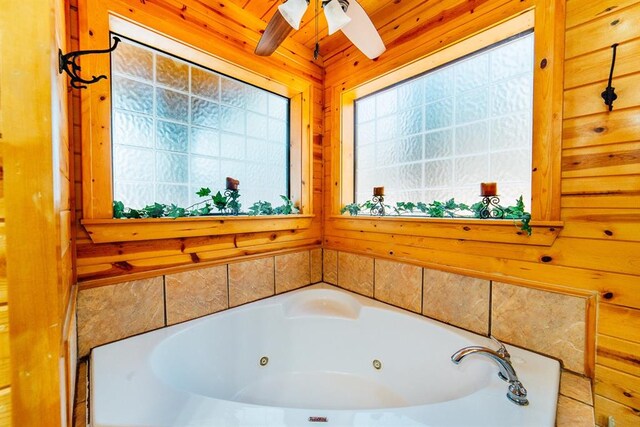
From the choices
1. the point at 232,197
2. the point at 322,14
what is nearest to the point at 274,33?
the point at 322,14

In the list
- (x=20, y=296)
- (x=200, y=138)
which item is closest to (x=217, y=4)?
(x=200, y=138)

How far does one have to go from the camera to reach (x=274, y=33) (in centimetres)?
124

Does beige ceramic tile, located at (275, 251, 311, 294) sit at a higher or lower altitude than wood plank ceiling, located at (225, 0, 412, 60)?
lower

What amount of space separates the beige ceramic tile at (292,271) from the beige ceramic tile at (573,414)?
1489 mm

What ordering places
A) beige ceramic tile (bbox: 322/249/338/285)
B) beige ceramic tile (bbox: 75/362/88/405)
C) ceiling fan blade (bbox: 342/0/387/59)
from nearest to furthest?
beige ceramic tile (bbox: 75/362/88/405) → ceiling fan blade (bbox: 342/0/387/59) → beige ceramic tile (bbox: 322/249/338/285)

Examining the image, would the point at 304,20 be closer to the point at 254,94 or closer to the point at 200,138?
the point at 254,94

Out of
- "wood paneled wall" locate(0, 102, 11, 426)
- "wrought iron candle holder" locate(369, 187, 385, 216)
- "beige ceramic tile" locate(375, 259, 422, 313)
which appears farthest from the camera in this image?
"wrought iron candle holder" locate(369, 187, 385, 216)

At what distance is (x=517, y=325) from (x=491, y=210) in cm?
56

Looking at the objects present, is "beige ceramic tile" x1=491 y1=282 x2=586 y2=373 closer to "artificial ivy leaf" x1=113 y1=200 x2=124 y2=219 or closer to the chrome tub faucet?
the chrome tub faucet

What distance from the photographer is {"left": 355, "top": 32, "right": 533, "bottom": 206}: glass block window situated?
134cm

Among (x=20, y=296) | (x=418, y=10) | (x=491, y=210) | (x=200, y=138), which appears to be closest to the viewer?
(x=20, y=296)

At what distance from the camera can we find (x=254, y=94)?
1921 mm

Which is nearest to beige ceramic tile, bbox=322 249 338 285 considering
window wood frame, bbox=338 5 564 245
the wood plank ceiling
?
window wood frame, bbox=338 5 564 245

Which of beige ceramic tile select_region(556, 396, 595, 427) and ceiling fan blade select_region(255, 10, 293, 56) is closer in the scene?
beige ceramic tile select_region(556, 396, 595, 427)
